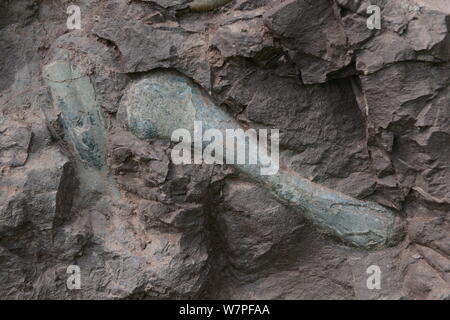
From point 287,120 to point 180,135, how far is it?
326 millimetres

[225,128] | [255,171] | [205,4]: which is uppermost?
[205,4]

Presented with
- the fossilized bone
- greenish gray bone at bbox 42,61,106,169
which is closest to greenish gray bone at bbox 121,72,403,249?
the fossilized bone

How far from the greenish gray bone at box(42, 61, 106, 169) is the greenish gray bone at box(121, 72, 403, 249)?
0.13 meters

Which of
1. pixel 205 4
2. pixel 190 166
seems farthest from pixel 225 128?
pixel 205 4

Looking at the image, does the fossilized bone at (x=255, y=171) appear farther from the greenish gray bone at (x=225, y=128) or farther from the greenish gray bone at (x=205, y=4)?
the greenish gray bone at (x=205, y=4)

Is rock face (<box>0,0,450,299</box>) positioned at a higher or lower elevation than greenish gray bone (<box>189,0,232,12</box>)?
lower

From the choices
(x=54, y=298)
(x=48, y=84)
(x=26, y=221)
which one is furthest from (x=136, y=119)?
(x=54, y=298)

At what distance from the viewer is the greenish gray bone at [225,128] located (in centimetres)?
213

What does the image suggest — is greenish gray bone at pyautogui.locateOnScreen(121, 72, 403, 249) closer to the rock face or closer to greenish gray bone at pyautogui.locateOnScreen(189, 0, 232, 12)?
the rock face

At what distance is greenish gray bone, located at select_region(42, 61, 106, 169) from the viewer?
7.13 ft

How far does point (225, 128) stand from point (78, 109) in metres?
0.46

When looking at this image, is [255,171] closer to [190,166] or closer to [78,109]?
[190,166]

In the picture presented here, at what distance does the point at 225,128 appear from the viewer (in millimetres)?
2137

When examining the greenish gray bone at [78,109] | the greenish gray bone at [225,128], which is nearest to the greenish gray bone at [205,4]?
the greenish gray bone at [225,128]
